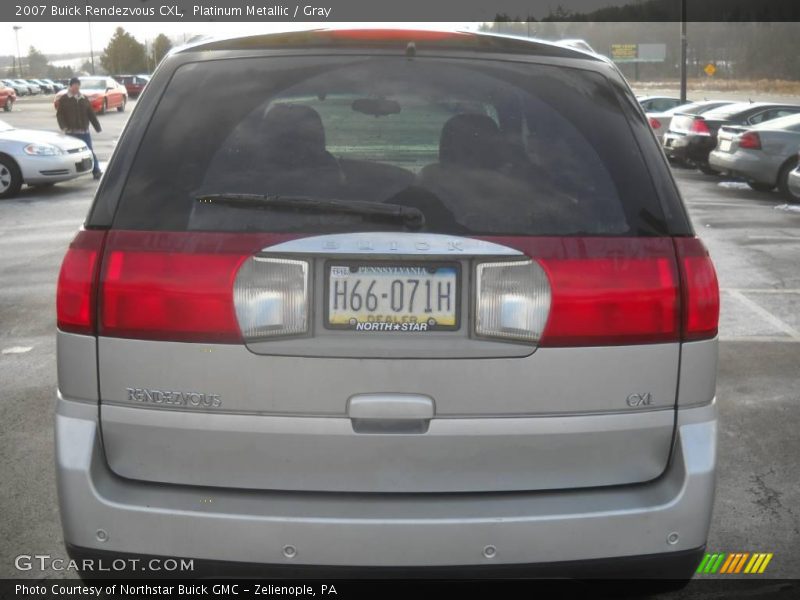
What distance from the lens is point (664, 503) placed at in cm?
261

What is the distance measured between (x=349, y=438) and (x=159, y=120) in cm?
96

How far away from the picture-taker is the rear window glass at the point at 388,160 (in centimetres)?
256

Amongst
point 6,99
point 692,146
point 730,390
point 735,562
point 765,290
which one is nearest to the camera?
point 735,562

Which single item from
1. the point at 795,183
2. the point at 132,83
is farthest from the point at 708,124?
the point at 132,83

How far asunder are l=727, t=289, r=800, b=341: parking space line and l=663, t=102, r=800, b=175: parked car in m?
13.2

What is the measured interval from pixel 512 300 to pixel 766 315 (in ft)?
20.8

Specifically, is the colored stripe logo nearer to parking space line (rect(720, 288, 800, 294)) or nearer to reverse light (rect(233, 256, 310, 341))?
reverse light (rect(233, 256, 310, 341))

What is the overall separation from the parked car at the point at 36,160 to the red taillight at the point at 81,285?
15567mm

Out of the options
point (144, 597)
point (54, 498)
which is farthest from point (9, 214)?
point (144, 597)

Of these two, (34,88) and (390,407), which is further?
(34,88)

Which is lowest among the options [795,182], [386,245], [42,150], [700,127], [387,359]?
[795,182]

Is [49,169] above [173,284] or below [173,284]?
below

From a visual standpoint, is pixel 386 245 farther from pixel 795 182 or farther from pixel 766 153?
pixel 766 153

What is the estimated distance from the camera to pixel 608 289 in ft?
8.57
